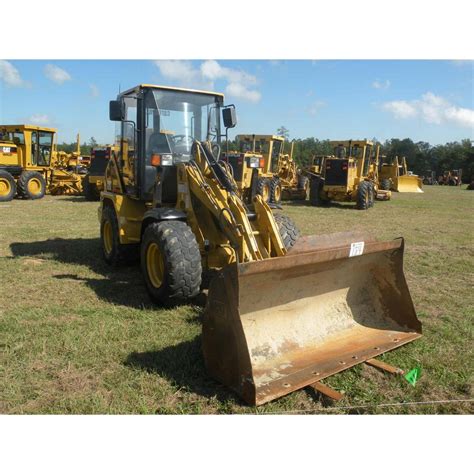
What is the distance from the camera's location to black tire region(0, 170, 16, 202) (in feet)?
55.9

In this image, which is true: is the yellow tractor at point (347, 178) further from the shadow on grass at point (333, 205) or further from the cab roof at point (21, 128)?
the cab roof at point (21, 128)

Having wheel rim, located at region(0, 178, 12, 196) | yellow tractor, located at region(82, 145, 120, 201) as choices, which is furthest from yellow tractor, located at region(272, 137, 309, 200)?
wheel rim, located at region(0, 178, 12, 196)

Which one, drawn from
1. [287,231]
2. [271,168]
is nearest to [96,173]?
[271,168]

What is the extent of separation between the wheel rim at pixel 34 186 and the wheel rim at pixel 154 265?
579 inches

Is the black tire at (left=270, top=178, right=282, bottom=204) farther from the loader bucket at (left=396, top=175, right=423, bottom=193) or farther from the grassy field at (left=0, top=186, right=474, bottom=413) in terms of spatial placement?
the loader bucket at (left=396, top=175, right=423, bottom=193)

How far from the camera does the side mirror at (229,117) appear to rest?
6336 mm

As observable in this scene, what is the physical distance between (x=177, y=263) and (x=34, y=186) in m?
15.7

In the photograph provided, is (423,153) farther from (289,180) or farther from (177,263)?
(177,263)

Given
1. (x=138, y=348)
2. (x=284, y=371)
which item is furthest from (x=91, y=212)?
(x=284, y=371)

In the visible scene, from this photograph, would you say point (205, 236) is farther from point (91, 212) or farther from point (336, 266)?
point (91, 212)

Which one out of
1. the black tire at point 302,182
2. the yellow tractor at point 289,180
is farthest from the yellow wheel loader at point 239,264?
the black tire at point 302,182

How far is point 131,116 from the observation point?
635 cm

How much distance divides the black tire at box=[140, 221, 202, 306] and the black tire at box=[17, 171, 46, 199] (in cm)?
1479

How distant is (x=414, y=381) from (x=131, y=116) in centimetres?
486
